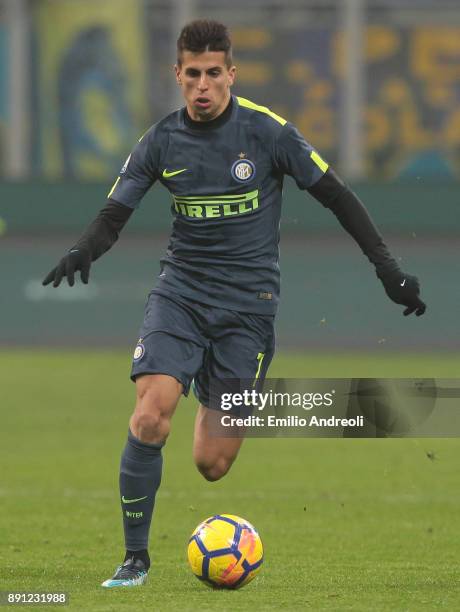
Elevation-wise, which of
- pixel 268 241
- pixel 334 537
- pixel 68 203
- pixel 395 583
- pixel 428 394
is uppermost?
pixel 268 241

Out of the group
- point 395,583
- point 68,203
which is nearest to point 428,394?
point 395,583

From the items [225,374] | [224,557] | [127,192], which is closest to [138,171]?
[127,192]

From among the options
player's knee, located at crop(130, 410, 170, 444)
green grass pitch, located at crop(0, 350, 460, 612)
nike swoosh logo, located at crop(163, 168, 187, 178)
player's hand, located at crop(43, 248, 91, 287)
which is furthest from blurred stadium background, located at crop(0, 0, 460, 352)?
player's knee, located at crop(130, 410, 170, 444)

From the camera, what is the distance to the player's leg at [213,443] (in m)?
6.59

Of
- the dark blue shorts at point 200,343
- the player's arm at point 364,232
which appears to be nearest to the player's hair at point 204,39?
the player's arm at point 364,232

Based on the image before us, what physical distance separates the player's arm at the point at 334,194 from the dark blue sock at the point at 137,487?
119 centimetres

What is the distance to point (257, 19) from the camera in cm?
2211

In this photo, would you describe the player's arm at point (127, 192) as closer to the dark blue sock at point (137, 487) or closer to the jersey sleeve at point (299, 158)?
the jersey sleeve at point (299, 158)

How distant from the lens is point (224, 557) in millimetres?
5941

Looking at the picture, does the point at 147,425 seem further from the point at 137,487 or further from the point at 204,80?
the point at 204,80

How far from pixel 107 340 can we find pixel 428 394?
509 inches

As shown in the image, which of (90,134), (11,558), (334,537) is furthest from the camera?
(90,134)

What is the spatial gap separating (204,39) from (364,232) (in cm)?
104

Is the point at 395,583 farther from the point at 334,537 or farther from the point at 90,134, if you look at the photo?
the point at 90,134
